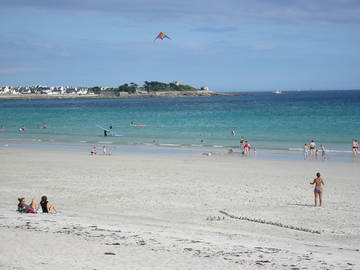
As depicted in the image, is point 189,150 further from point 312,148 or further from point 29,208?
point 29,208

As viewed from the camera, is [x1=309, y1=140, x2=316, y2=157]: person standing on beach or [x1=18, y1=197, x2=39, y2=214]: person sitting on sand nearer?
[x1=18, y1=197, x2=39, y2=214]: person sitting on sand

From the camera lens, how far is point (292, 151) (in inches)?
1307

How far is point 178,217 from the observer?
14.1m

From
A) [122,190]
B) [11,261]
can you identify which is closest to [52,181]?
[122,190]

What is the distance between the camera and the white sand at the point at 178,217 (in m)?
9.64

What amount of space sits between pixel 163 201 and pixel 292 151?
727 inches

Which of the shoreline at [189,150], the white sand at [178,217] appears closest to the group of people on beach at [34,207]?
the white sand at [178,217]

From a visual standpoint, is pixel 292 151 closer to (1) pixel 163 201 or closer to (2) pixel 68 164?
(2) pixel 68 164


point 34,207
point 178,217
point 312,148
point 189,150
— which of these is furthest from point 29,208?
point 189,150

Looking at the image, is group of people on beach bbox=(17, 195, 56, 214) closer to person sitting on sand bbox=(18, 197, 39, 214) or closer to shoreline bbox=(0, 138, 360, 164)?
person sitting on sand bbox=(18, 197, 39, 214)

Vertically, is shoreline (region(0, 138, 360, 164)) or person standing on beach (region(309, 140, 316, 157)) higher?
person standing on beach (region(309, 140, 316, 157))

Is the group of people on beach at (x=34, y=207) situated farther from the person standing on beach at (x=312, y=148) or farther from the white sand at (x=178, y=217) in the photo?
the person standing on beach at (x=312, y=148)

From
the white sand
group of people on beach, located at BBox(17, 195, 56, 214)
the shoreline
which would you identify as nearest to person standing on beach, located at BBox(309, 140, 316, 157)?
the shoreline

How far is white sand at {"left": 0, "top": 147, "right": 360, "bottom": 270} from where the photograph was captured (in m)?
9.64
